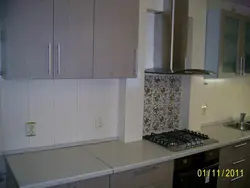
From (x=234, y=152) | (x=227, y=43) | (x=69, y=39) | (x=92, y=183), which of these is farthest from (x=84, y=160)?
(x=227, y=43)

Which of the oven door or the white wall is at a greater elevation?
the white wall

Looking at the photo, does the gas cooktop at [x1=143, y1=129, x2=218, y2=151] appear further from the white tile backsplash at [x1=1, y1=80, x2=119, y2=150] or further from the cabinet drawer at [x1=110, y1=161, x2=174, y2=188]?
the white tile backsplash at [x1=1, y1=80, x2=119, y2=150]

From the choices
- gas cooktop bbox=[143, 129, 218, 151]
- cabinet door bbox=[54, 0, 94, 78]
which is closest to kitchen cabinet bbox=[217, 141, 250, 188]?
gas cooktop bbox=[143, 129, 218, 151]

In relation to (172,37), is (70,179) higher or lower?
lower

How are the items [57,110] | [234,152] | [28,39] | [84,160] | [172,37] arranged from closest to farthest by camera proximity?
[28,39]
[84,160]
[57,110]
[172,37]
[234,152]

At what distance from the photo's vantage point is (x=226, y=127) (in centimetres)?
327

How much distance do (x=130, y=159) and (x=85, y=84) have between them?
74 centimetres

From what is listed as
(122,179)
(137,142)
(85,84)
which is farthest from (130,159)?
(85,84)

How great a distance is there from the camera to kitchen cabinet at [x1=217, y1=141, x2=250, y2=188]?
2617 millimetres

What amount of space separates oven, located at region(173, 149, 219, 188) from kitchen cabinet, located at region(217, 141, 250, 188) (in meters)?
0.13

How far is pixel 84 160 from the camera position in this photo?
6.34 feet

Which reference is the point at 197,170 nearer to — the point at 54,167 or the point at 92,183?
the point at 92,183

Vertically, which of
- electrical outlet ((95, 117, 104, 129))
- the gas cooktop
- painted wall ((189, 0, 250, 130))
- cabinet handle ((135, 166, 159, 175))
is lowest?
cabinet handle ((135, 166, 159, 175))

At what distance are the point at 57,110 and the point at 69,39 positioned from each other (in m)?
0.65
